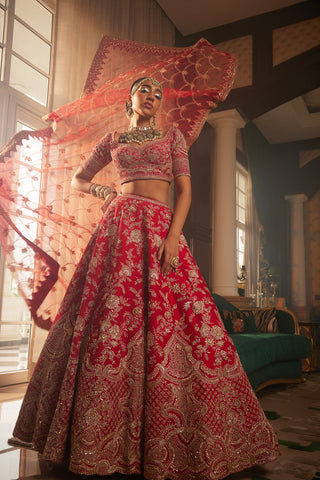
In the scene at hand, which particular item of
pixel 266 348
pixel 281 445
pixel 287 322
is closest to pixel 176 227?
pixel 281 445

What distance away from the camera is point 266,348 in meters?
3.34

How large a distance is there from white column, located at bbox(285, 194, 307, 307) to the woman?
23.3ft

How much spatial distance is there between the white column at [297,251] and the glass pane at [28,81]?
246 inches

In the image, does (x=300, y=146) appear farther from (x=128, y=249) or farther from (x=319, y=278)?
(x=128, y=249)

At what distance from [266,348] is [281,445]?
1382mm

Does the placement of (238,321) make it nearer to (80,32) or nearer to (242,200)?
(80,32)

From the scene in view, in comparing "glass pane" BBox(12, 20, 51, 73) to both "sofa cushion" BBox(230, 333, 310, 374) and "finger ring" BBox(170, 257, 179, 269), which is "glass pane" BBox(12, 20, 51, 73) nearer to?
"finger ring" BBox(170, 257, 179, 269)

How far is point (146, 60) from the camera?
250 cm

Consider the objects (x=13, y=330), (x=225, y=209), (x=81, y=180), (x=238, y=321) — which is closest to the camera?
(x=81, y=180)

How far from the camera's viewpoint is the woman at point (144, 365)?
139 cm

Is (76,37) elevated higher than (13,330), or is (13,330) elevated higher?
(76,37)

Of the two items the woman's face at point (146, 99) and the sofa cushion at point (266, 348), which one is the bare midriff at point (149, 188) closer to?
the woman's face at point (146, 99)

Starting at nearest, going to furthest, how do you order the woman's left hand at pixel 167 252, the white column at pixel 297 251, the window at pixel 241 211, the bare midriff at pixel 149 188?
the woman's left hand at pixel 167 252
the bare midriff at pixel 149 188
the window at pixel 241 211
the white column at pixel 297 251

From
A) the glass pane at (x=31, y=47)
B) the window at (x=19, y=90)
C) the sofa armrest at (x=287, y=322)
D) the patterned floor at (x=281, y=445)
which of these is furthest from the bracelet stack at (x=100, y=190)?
the sofa armrest at (x=287, y=322)
